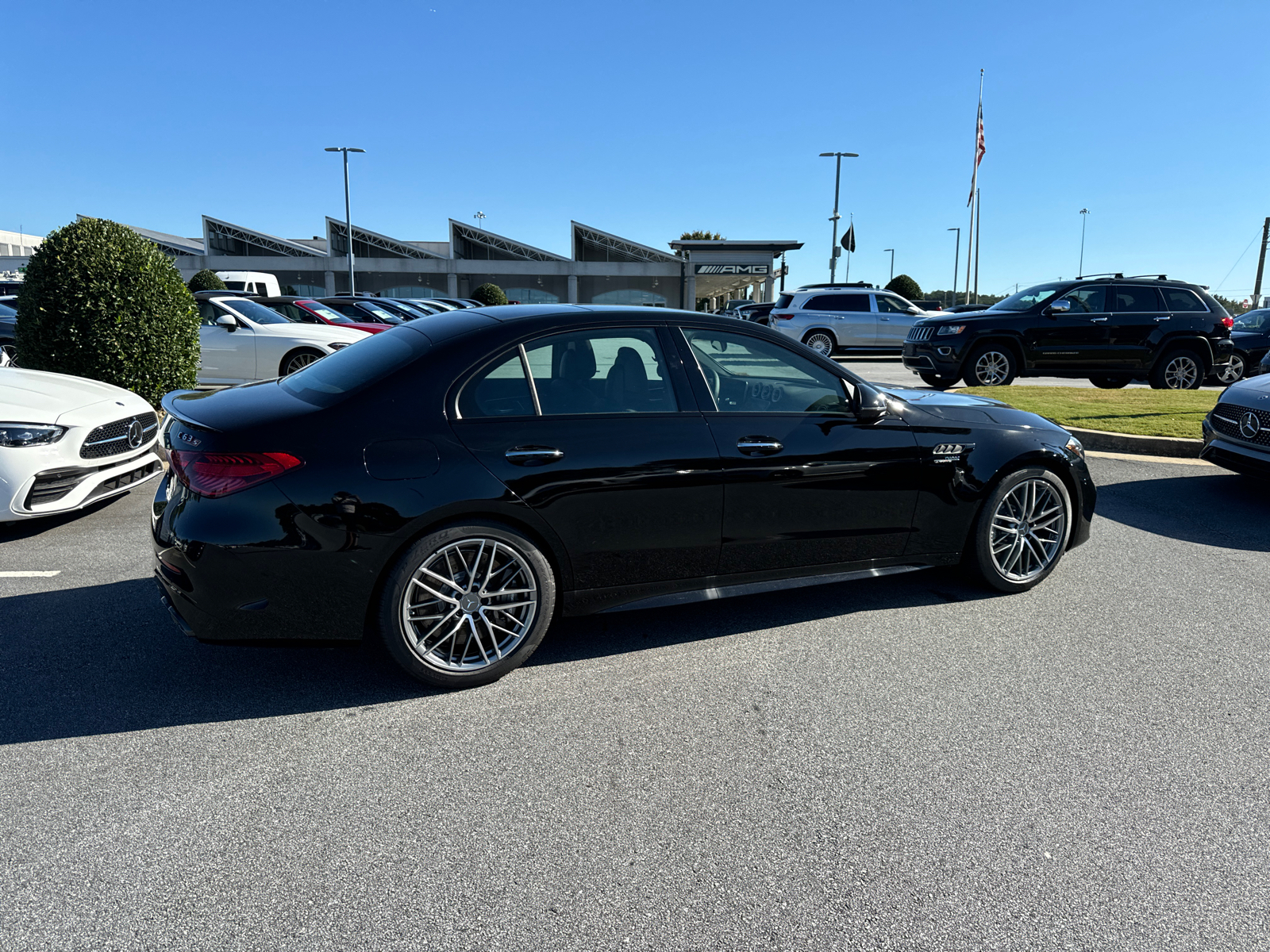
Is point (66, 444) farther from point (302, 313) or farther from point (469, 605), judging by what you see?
point (302, 313)

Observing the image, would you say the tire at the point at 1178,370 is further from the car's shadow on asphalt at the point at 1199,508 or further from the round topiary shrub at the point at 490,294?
the round topiary shrub at the point at 490,294

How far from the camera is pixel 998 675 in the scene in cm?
381

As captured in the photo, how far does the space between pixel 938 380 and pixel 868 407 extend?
1153 centimetres

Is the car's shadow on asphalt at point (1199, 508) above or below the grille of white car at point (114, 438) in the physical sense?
below

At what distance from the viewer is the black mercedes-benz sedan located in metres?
3.38

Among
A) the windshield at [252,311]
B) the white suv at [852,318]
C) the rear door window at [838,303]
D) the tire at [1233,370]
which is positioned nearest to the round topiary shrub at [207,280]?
the windshield at [252,311]

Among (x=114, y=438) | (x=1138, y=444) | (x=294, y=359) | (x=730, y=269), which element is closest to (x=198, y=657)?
(x=114, y=438)

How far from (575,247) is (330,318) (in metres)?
43.9

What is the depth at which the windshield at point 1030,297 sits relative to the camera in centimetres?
1414

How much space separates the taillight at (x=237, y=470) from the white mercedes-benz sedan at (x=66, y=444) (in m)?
2.88

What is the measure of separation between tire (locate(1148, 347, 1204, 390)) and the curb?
20.9 ft

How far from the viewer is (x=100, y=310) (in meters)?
8.43

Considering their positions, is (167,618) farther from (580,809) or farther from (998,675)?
(998,675)

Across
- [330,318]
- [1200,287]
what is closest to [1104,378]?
[1200,287]
